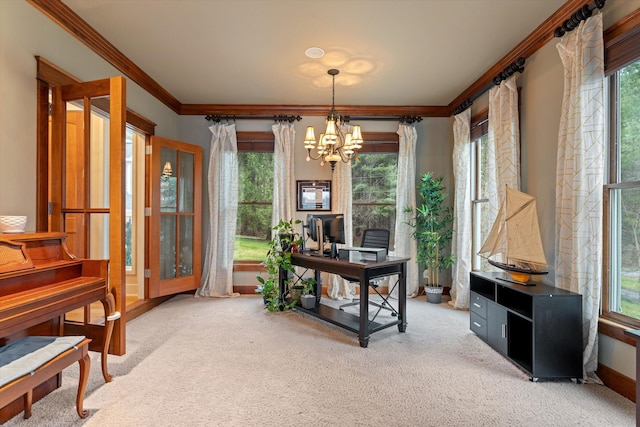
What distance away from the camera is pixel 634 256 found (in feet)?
7.86

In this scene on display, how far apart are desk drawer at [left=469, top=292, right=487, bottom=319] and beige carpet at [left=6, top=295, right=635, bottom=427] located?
277 mm

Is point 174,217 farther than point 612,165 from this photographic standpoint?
Yes

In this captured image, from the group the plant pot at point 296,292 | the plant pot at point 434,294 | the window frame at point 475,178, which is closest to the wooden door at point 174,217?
the plant pot at point 296,292

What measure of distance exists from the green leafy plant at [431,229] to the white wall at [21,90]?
4.30 m

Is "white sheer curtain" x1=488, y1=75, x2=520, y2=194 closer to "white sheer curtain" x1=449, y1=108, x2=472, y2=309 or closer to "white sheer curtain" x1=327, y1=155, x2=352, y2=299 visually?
"white sheer curtain" x1=449, y1=108, x2=472, y2=309

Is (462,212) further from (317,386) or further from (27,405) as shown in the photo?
(27,405)

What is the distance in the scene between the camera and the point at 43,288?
2008mm

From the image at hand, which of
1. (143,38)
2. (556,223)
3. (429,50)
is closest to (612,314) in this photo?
(556,223)

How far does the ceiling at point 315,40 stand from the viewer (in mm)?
2775

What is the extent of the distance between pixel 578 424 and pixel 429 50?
3293mm

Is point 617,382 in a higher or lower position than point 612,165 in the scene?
lower

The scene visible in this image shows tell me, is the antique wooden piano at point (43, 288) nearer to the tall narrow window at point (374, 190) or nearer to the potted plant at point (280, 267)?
the potted plant at point (280, 267)

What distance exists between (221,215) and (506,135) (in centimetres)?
391

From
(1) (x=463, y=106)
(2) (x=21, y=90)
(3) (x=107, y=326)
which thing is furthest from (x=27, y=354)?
(1) (x=463, y=106)
